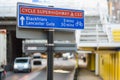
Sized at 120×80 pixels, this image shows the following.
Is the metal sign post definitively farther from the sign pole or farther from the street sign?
the street sign

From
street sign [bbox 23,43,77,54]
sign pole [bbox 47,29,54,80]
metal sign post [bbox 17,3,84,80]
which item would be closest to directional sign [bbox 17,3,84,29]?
metal sign post [bbox 17,3,84,80]

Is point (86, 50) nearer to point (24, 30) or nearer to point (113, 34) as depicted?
point (113, 34)

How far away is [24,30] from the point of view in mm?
7914

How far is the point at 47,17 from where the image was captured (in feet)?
26.7

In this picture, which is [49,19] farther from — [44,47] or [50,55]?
[50,55]

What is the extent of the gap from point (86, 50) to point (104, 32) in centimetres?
252

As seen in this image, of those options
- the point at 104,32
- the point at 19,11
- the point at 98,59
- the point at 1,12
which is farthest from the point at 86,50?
the point at 19,11

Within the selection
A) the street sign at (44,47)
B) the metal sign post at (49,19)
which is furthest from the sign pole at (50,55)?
the street sign at (44,47)

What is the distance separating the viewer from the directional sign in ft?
25.6

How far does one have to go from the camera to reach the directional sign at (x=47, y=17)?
7794 millimetres

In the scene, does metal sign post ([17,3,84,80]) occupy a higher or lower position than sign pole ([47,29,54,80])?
higher

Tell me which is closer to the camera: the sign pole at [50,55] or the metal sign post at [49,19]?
the metal sign post at [49,19]

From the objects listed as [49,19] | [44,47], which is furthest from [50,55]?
[49,19]

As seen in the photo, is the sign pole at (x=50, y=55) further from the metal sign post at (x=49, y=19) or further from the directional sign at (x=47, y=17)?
the directional sign at (x=47, y=17)
